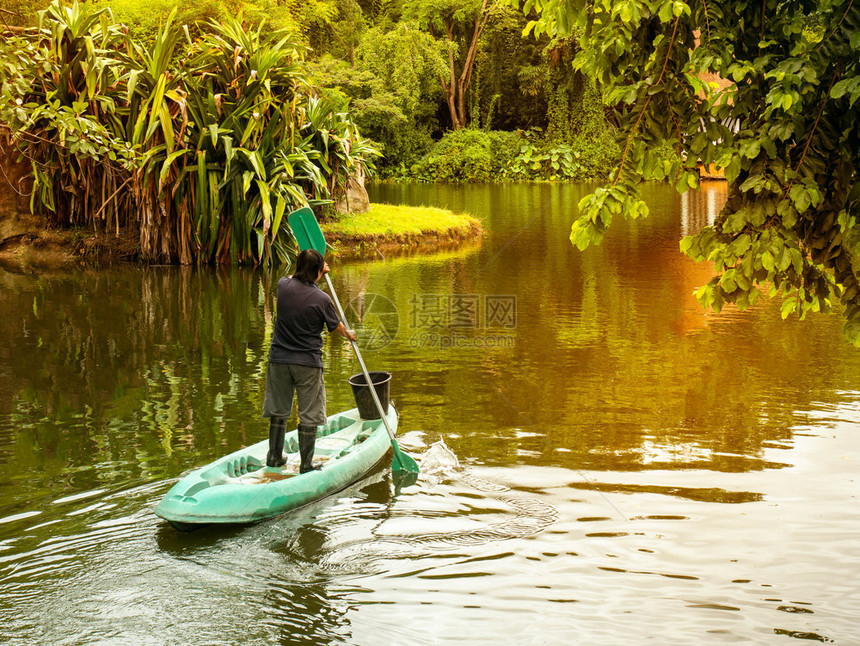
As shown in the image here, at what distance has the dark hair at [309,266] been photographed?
5.23 m

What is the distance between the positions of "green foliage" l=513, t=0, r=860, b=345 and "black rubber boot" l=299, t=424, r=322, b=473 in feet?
8.66

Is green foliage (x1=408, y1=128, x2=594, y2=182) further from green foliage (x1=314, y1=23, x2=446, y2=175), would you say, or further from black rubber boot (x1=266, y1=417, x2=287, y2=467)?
black rubber boot (x1=266, y1=417, x2=287, y2=467)

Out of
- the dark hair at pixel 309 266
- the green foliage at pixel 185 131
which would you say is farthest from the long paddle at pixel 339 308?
the green foliage at pixel 185 131

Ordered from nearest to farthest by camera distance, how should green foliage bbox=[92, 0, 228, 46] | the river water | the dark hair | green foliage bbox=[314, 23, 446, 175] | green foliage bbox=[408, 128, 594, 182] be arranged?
the river water < the dark hair < green foliage bbox=[92, 0, 228, 46] < green foliage bbox=[314, 23, 446, 175] < green foliage bbox=[408, 128, 594, 182]

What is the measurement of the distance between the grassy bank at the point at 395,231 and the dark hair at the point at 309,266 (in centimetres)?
942

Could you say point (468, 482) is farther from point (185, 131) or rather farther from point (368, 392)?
point (185, 131)

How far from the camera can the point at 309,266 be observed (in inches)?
207

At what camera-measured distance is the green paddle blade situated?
6.29 m

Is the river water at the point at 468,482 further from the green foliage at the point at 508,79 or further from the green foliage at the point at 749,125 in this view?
the green foliage at the point at 508,79

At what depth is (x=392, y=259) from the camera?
1471cm

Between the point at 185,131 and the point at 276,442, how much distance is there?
828cm

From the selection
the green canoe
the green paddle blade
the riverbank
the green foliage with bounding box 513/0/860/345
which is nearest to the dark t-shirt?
the green canoe

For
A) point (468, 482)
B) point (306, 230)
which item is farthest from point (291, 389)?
point (306, 230)

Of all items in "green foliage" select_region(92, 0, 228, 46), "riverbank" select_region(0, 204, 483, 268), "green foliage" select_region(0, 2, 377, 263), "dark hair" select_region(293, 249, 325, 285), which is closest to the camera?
"dark hair" select_region(293, 249, 325, 285)
